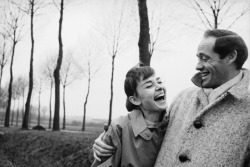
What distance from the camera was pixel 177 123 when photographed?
6.92ft

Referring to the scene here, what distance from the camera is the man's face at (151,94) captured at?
7.60 ft

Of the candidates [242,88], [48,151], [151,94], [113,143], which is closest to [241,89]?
[242,88]

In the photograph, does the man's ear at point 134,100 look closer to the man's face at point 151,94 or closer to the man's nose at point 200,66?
the man's face at point 151,94

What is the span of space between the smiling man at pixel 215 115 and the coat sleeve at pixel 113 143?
0.33 meters

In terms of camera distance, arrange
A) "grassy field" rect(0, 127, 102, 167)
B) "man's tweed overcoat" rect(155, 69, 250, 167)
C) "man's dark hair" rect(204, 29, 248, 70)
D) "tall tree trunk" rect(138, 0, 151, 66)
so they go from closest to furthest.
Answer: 1. "man's tweed overcoat" rect(155, 69, 250, 167)
2. "man's dark hair" rect(204, 29, 248, 70)
3. "tall tree trunk" rect(138, 0, 151, 66)
4. "grassy field" rect(0, 127, 102, 167)

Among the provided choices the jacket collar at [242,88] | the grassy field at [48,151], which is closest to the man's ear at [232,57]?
the jacket collar at [242,88]

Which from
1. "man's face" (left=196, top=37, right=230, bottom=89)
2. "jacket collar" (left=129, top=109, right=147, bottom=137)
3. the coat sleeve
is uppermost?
"man's face" (left=196, top=37, right=230, bottom=89)

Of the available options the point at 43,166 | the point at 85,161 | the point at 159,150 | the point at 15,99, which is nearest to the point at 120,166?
the point at 159,150

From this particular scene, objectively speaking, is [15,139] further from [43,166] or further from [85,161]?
[85,161]

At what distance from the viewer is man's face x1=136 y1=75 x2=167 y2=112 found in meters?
2.32

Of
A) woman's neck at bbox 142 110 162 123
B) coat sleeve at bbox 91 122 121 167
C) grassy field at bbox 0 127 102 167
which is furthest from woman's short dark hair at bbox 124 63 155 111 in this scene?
grassy field at bbox 0 127 102 167

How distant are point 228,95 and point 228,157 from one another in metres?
0.39

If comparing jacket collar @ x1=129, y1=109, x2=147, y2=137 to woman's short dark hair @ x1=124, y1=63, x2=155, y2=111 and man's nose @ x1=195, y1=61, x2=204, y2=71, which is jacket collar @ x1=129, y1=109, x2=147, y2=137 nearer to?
woman's short dark hair @ x1=124, y1=63, x2=155, y2=111

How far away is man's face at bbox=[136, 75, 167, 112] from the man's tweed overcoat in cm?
30
